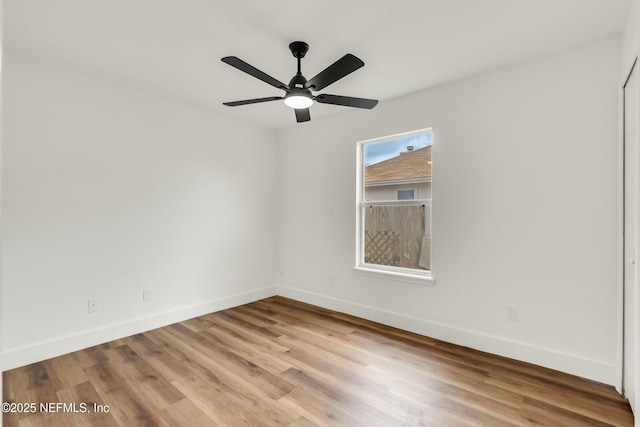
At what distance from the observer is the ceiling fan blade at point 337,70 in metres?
2.03

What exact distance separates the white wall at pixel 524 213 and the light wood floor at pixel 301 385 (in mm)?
275

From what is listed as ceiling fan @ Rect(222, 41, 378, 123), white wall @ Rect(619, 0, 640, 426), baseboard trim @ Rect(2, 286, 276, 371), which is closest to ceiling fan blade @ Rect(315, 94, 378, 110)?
ceiling fan @ Rect(222, 41, 378, 123)

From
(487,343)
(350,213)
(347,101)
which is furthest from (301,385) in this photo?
(347,101)

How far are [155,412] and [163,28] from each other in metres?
2.54

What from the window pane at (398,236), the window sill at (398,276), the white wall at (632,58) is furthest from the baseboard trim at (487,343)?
the window pane at (398,236)

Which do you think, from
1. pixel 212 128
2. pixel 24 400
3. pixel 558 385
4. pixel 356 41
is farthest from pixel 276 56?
pixel 558 385

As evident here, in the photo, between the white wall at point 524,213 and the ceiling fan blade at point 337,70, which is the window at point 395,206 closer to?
the white wall at point 524,213

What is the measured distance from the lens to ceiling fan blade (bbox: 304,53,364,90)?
80.0 inches

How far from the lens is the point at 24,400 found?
220 cm

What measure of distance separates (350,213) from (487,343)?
191 cm

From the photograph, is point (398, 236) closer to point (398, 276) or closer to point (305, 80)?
point (398, 276)

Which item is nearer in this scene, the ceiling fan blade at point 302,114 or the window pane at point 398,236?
the ceiling fan blade at point 302,114

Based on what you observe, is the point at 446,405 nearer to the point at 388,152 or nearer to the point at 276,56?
the point at 388,152

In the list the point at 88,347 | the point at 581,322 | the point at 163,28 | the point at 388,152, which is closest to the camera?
the point at 163,28
